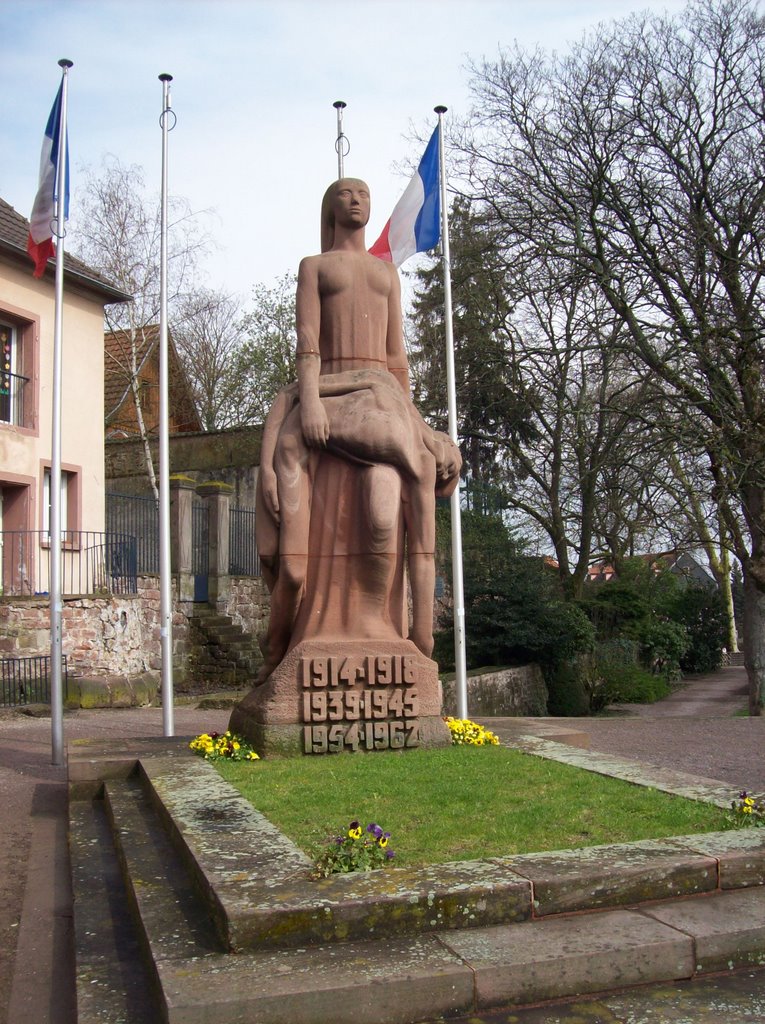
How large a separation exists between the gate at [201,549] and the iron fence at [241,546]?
1.21 meters

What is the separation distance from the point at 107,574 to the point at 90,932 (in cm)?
1743

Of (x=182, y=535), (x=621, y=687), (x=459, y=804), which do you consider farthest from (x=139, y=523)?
(x=459, y=804)

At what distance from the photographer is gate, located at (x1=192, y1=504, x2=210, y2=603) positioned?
75.0 feet

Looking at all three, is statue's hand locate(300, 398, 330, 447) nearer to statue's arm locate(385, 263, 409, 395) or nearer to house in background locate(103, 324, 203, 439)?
statue's arm locate(385, 263, 409, 395)

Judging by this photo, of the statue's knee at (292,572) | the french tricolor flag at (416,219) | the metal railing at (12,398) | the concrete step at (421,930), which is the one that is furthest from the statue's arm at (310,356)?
the metal railing at (12,398)

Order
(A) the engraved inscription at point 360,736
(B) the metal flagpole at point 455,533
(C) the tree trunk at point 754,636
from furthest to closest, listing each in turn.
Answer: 1. (C) the tree trunk at point 754,636
2. (B) the metal flagpole at point 455,533
3. (A) the engraved inscription at point 360,736

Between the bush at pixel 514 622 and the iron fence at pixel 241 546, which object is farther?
the iron fence at pixel 241 546

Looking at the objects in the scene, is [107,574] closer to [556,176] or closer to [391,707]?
[556,176]

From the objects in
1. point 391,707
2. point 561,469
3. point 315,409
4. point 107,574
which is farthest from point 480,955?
point 561,469

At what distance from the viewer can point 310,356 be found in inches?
313

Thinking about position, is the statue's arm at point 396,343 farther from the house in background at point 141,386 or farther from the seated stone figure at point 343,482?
the house in background at point 141,386

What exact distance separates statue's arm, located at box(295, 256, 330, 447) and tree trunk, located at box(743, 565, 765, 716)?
38.0 ft

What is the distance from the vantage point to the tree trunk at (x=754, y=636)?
1733 cm

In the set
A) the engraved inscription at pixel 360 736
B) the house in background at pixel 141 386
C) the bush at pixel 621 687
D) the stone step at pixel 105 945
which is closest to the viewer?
the stone step at pixel 105 945
